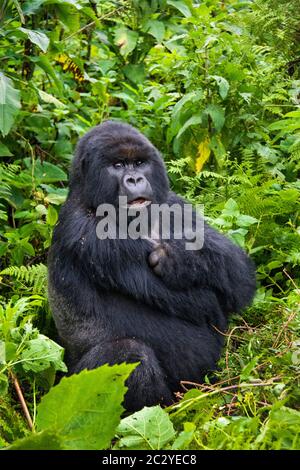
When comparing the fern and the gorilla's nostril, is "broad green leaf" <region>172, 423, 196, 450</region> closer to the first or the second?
the gorilla's nostril

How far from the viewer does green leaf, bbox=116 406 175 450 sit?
275 centimetres

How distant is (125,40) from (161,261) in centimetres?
274

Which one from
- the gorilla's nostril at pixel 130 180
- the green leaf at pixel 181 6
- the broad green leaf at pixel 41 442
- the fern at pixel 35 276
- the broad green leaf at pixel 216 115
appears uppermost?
the green leaf at pixel 181 6

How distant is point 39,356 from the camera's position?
325 cm

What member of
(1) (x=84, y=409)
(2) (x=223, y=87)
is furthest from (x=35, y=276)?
(1) (x=84, y=409)

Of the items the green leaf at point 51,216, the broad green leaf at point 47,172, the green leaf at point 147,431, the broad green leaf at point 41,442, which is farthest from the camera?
the broad green leaf at point 47,172

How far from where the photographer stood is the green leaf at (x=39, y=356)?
10.6 feet

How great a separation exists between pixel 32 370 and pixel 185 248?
0.99m

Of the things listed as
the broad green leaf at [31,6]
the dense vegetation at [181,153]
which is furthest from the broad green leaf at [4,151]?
the broad green leaf at [31,6]

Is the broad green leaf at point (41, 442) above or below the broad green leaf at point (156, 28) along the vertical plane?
below

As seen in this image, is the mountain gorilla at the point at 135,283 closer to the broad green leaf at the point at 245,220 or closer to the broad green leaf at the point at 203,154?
the broad green leaf at the point at 245,220

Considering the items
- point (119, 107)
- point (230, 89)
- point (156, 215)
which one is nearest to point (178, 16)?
point (119, 107)

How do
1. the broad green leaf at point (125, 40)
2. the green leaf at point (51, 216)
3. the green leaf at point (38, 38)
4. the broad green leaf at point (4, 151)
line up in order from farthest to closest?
the broad green leaf at point (125, 40) → the broad green leaf at point (4, 151) → the green leaf at point (51, 216) → the green leaf at point (38, 38)

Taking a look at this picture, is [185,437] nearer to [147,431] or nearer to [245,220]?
[147,431]
